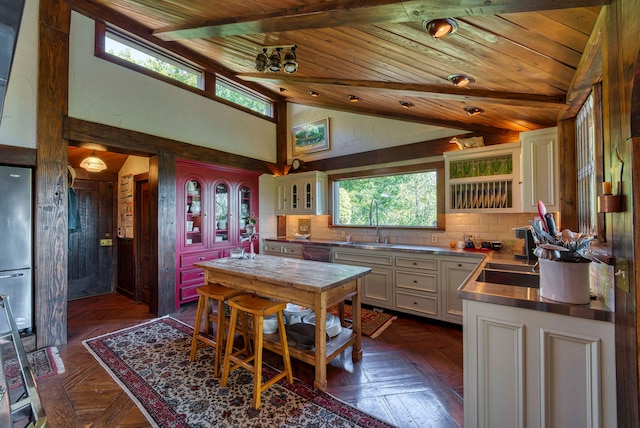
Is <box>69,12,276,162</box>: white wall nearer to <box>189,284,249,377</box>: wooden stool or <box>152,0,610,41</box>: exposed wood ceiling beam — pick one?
<box>152,0,610,41</box>: exposed wood ceiling beam

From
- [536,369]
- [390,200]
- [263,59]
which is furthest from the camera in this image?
[390,200]

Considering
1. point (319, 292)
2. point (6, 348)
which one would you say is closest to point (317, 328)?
point (319, 292)

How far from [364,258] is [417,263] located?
747 mm

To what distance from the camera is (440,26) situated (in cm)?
163

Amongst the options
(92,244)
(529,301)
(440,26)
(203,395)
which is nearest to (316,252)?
(203,395)

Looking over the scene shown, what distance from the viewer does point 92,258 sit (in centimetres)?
465

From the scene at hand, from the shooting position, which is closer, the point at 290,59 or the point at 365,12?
the point at 365,12

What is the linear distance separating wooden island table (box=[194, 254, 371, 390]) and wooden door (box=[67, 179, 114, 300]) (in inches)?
124

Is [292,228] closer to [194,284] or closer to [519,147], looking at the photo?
[194,284]

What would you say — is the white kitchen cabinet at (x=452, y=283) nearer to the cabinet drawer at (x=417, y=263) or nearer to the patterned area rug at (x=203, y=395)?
the cabinet drawer at (x=417, y=263)

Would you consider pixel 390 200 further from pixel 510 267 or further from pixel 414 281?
pixel 510 267

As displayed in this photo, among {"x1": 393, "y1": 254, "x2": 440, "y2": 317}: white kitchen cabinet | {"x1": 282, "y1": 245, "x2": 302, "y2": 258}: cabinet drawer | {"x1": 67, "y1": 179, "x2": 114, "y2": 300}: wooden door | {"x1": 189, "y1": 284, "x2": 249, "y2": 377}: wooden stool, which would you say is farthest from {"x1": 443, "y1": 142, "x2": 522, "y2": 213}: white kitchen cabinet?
{"x1": 67, "y1": 179, "x2": 114, "y2": 300}: wooden door

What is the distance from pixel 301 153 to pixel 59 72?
139 inches

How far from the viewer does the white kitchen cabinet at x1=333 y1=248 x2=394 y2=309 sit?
3.67 metres
